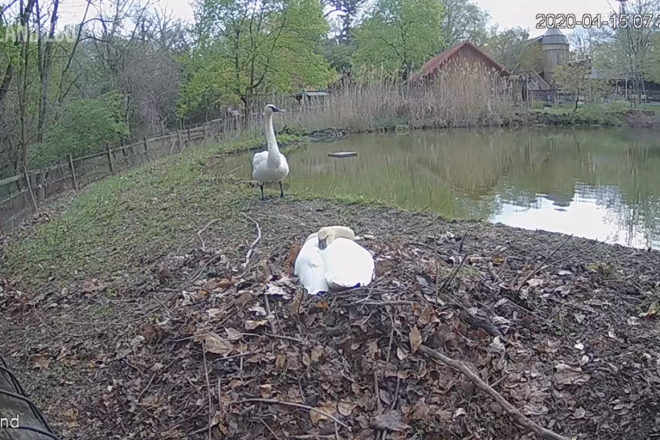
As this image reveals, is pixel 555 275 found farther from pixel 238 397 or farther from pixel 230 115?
pixel 230 115

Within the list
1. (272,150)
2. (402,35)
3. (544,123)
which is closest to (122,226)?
(272,150)

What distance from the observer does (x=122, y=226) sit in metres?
7.22

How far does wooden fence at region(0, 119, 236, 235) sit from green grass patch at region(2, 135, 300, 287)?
2.08ft

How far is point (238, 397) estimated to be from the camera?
9.87 feet

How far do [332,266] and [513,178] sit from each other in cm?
896

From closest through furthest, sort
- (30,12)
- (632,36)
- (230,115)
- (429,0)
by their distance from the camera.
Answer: (30,12) < (230,115) < (632,36) < (429,0)

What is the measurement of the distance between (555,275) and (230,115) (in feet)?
66.6

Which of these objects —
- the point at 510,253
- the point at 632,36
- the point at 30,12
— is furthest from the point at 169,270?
the point at 632,36

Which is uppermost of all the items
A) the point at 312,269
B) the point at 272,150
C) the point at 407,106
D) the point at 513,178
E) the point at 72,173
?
the point at 407,106

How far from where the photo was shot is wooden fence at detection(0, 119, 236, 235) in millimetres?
9164

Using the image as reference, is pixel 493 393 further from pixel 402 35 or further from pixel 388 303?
pixel 402 35

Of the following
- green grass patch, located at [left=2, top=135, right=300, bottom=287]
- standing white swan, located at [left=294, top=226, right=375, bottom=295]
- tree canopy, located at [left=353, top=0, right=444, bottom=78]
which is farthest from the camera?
tree canopy, located at [left=353, top=0, right=444, bottom=78]

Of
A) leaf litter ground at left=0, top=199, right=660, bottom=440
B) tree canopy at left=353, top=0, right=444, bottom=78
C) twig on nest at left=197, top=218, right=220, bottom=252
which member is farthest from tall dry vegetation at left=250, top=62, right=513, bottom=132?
leaf litter ground at left=0, top=199, right=660, bottom=440

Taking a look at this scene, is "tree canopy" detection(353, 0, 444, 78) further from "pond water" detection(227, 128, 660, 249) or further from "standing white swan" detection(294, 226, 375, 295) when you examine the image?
"standing white swan" detection(294, 226, 375, 295)
